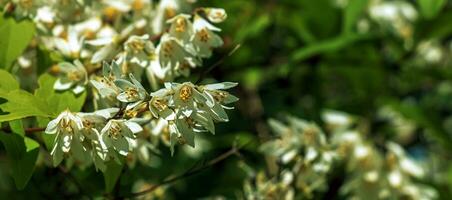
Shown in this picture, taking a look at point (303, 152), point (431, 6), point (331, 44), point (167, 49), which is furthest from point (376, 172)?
point (167, 49)

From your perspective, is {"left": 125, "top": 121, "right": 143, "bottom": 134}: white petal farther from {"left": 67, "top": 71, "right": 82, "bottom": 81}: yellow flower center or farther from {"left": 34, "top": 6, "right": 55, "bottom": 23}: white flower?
{"left": 34, "top": 6, "right": 55, "bottom": 23}: white flower

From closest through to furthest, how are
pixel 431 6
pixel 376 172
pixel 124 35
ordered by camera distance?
1. pixel 124 35
2. pixel 431 6
3. pixel 376 172

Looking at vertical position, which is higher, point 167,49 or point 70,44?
point 167,49

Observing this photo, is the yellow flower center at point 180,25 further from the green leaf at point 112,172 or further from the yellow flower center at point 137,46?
the green leaf at point 112,172

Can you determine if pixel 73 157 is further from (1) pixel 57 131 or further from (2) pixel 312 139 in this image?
(2) pixel 312 139

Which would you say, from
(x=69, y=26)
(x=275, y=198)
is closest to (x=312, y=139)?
(x=275, y=198)

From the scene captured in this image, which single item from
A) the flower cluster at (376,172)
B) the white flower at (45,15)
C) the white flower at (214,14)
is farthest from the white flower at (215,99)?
the flower cluster at (376,172)

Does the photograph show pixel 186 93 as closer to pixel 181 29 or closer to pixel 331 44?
pixel 181 29

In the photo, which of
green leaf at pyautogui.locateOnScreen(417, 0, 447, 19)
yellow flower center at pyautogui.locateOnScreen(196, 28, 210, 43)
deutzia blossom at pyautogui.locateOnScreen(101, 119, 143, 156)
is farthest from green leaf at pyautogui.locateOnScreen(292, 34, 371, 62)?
deutzia blossom at pyautogui.locateOnScreen(101, 119, 143, 156)
